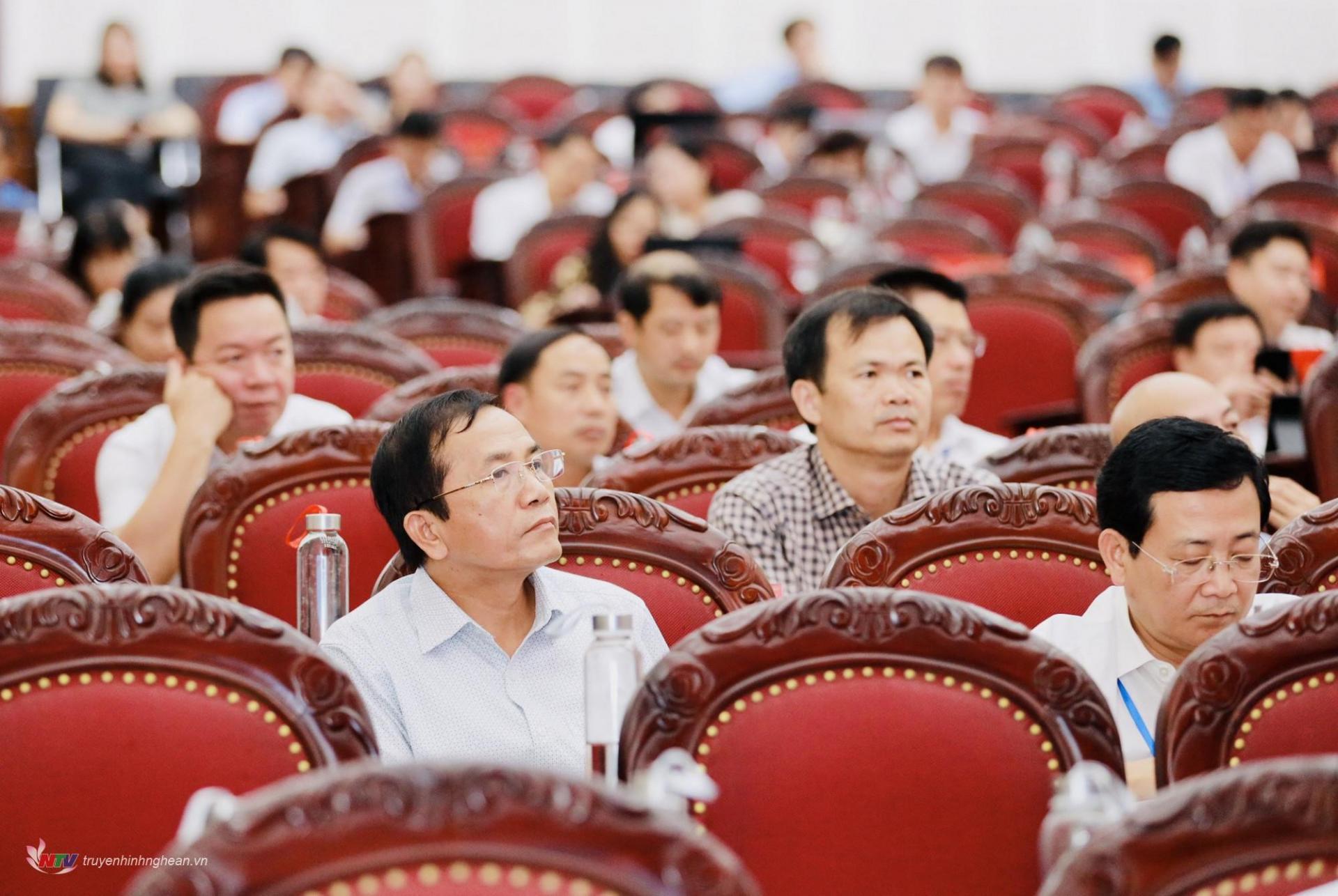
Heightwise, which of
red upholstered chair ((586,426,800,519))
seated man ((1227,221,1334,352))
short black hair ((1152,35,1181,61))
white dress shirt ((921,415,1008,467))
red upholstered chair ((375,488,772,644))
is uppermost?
short black hair ((1152,35,1181,61))

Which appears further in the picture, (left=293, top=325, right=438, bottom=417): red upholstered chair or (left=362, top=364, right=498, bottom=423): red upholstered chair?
(left=293, top=325, right=438, bottom=417): red upholstered chair

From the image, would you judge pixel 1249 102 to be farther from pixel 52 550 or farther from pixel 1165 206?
pixel 52 550

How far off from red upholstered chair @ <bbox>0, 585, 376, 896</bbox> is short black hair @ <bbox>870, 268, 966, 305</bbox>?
2313mm

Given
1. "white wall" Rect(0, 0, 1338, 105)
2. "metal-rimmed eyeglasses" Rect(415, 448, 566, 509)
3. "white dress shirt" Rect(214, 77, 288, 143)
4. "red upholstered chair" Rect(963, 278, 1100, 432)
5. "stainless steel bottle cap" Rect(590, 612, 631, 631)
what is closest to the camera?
"stainless steel bottle cap" Rect(590, 612, 631, 631)

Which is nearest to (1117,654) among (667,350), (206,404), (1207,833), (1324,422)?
(1207,833)

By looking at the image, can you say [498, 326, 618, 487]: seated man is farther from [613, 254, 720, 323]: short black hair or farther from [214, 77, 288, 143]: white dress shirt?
[214, 77, 288, 143]: white dress shirt

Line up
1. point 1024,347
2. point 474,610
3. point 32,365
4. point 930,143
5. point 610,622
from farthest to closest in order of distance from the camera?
point 930,143, point 1024,347, point 32,365, point 474,610, point 610,622

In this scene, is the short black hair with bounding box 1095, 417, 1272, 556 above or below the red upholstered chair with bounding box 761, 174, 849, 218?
below

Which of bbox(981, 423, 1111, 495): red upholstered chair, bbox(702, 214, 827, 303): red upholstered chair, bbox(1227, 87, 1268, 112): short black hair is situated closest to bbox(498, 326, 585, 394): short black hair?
bbox(981, 423, 1111, 495): red upholstered chair

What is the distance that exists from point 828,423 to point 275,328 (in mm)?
1058

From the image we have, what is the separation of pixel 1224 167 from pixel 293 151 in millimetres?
4318

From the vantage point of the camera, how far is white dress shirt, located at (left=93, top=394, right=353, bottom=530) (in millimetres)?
3146

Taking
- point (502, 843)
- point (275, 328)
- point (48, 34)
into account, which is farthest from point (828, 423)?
point (48, 34)

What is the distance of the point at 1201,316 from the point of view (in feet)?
13.2
